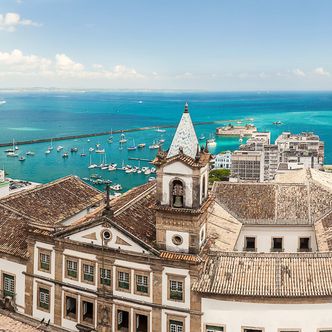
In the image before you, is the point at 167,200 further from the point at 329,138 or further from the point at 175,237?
the point at 329,138

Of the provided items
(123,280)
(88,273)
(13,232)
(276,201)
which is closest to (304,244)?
(276,201)

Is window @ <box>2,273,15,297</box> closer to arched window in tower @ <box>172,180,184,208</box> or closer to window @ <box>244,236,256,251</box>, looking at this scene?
arched window in tower @ <box>172,180,184,208</box>

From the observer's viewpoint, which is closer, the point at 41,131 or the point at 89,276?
the point at 89,276

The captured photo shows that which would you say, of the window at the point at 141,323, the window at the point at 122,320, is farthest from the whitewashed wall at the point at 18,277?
the window at the point at 141,323

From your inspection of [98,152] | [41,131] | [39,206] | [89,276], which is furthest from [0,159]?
[89,276]

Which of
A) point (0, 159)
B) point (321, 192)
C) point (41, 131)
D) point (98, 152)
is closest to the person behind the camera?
point (321, 192)

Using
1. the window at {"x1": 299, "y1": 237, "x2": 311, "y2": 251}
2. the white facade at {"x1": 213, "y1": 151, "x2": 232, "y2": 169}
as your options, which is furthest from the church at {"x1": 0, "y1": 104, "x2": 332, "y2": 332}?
the white facade at {"x1": 213, "y1": 151, "x2": 232, "y2": 169}
